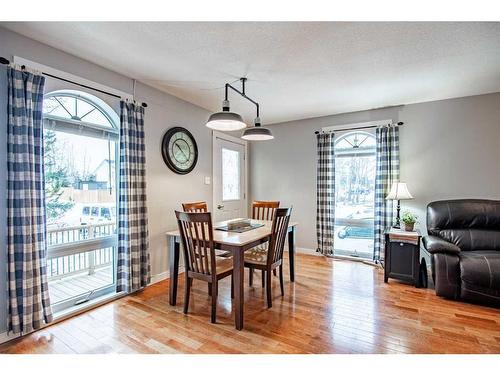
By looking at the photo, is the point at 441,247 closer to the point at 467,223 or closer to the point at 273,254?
the point at 467,223

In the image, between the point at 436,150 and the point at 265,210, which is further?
the point at 265,210

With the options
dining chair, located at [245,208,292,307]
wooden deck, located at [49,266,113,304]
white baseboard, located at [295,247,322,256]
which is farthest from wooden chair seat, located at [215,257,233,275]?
white baseboard, located at [295,247,322,256]

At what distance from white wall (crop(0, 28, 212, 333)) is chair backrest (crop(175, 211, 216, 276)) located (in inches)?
40.7

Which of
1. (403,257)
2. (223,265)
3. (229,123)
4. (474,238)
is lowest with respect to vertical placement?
(403,257)

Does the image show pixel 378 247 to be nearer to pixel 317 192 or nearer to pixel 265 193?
pixel 317 192

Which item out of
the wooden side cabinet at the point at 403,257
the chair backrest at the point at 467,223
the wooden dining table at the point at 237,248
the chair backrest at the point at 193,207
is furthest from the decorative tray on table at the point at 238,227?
the chair backrest at the point at 467,223

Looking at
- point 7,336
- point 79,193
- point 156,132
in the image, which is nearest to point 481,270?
point 156,132

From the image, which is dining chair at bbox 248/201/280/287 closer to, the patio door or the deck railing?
the patio door

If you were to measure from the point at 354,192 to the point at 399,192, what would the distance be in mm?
869

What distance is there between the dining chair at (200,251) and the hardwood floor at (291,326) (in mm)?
319

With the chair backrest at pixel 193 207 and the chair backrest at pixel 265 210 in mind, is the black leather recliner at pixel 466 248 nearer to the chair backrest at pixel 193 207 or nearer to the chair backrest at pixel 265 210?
the chair backrest at pixel 265 210

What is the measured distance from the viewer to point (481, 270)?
2508 millimetres

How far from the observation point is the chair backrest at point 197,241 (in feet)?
7.13
